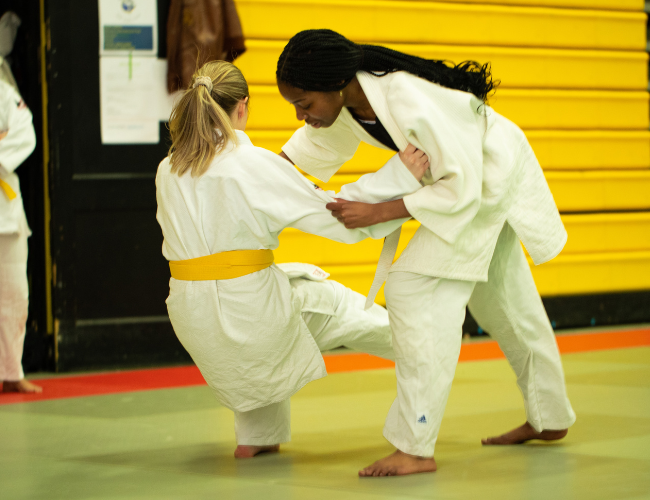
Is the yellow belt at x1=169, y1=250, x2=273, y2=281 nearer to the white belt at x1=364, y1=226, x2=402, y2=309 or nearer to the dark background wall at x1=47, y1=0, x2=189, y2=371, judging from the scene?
the white belt at x1=364, y1=226, x2=402, y2=309

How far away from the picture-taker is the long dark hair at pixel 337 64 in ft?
7.37

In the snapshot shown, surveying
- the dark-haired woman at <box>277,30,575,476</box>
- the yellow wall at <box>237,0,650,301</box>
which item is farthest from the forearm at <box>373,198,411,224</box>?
the yellow wall at <box>237,0,650,301</box>

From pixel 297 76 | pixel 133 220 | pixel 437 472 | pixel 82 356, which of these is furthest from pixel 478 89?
pixel 82 356

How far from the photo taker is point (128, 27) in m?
4.38

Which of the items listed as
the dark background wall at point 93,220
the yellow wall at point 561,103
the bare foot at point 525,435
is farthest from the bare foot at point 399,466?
the yellow wall at point 561,103

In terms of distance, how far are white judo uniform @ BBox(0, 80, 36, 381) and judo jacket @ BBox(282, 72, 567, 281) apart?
1929 mm

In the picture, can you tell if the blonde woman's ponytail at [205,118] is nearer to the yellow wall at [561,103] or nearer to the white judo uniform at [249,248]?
the white judo uniform at [249,248]

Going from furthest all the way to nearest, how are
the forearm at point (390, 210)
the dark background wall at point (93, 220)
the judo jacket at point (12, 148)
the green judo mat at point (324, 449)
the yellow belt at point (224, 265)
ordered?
the dark background wall at point (93, 220)
the judo jacket at point (12, 148)
the yellow belt at point (224, 265)
the forearm at point (390, 210)
the green judo mat at point (324, 449)

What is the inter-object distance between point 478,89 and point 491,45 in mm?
3123

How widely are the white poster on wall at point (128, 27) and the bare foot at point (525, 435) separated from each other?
2.85 m

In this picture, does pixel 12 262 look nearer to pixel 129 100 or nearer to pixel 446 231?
pixel 129 100

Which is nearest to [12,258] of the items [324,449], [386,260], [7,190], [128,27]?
[7,190]

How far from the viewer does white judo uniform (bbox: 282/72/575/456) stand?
7.24 ft

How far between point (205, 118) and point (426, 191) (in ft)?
2.22
